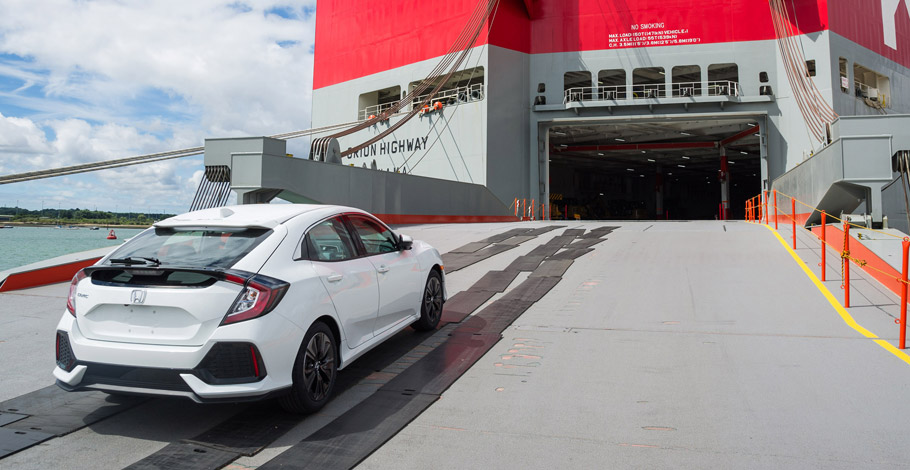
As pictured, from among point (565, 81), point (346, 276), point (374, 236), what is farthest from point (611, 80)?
point (346, 276)

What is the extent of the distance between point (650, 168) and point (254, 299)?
173 feet

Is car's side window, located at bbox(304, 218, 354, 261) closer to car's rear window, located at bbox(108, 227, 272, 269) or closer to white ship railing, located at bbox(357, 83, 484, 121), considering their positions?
car's rear window, located at bbox(108, 227, 272, 269)

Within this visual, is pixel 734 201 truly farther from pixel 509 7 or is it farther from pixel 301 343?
pixel 301 343

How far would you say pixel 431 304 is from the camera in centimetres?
623

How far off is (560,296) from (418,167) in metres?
23.4

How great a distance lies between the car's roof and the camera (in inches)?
160

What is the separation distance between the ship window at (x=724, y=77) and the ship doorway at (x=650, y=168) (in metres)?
1.60

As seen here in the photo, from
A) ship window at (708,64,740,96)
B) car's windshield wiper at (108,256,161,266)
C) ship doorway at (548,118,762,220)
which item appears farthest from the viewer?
ship doorway at (548,118,762,220)

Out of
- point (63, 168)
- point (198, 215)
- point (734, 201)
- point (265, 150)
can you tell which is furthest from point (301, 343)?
point (734, 201)

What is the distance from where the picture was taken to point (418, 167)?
30.5 m

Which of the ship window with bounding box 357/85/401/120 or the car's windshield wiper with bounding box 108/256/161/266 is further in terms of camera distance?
the ship window with bounding box 357/85/401/120

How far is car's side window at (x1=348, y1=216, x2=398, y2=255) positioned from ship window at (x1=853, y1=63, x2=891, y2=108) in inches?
1200

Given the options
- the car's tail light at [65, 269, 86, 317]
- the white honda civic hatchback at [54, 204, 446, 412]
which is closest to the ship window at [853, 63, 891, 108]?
the white honda civic hatchback at [54, 204, 446, 412]

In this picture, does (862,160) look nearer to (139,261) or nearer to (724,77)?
(139,261)
